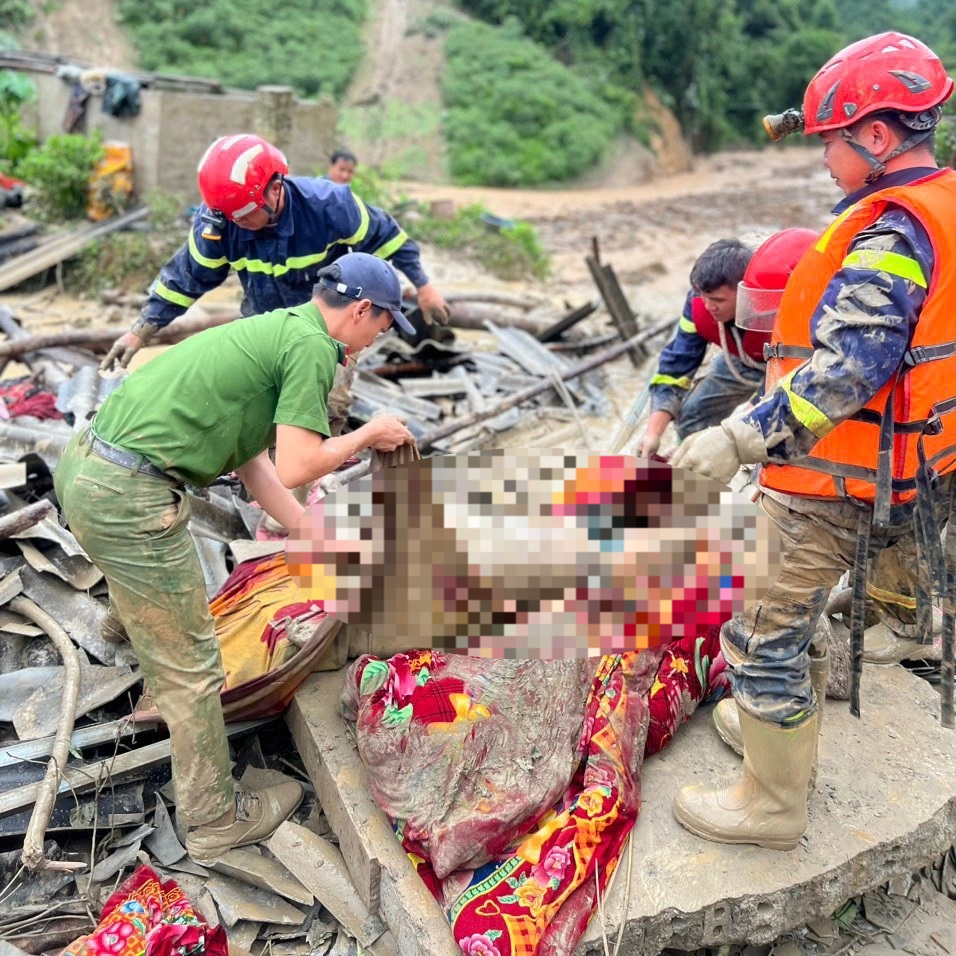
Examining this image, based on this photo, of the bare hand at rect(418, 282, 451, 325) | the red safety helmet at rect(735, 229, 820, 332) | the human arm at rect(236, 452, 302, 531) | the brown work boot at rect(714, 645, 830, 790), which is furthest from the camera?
the bare hand at rect(418, 282, 451, 325)

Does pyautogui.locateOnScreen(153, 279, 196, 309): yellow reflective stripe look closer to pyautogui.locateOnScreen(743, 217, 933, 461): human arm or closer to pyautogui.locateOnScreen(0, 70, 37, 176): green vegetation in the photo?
pyautogui.locateOnScreen(743, 217, 933, 461): human arm

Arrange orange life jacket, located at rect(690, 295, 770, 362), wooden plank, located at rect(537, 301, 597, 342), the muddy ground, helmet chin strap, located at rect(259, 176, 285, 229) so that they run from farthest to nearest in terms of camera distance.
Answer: wooden plank, located at rect(537, 301, 597, 342), the muddy ground, helmet chin strap, located at rect(259, 176, 285, 229), orange life jacket, located at rect(690, 295, 770, 362)

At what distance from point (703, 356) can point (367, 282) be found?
2.01 meters

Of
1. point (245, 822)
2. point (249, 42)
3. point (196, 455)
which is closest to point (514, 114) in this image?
point (249, 42)

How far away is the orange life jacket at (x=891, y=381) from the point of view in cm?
221

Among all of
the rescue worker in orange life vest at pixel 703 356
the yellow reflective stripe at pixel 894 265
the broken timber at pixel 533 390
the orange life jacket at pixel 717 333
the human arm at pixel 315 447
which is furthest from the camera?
the broken timber at pixel 533 390

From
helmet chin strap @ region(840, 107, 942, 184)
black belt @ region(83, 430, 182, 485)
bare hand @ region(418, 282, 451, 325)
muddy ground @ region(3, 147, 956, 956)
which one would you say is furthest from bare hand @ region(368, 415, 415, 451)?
bare hand @ region(418, 282, 451, 325)

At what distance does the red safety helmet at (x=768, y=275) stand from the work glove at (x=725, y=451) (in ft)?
3.75

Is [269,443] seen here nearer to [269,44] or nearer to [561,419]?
Result: [561,419]

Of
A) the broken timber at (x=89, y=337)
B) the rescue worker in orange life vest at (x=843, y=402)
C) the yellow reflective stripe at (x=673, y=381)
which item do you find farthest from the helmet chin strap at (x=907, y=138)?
the broken timber at (x=89, y=337)

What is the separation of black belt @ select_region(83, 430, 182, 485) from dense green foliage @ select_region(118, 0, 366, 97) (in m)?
26.4

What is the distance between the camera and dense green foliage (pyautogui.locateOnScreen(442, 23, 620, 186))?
24.9 metres

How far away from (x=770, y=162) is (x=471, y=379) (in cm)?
3124

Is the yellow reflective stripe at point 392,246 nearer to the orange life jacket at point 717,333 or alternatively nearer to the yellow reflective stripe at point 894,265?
the orange life jacket at point 717,333
